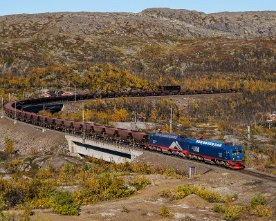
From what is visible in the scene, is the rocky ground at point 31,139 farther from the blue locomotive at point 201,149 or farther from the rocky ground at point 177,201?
the rocky ground at point 177,201

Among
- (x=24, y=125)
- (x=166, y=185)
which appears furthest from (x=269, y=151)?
(x=24, y=125)

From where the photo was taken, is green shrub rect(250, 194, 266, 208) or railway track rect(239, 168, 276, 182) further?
railway track rect(239, 168, 276, 182)

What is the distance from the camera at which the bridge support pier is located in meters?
56.7

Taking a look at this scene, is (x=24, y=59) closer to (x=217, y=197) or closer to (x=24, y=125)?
(x=24, y=125)

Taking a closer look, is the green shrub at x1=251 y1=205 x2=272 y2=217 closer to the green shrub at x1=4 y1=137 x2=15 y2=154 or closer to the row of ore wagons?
the row of ore wagons

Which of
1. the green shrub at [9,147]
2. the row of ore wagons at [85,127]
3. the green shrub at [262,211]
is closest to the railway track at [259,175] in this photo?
the green shrub at [262,211]

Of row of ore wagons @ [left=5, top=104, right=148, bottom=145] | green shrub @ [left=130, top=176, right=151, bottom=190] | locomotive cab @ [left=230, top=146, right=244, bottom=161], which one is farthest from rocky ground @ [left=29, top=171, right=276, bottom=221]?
row of ore wagons @ [left=5, top=104, right=148, bottom=145]

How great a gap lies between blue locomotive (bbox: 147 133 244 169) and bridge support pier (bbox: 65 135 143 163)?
2.92m

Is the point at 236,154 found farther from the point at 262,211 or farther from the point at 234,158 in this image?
the point at 262,211

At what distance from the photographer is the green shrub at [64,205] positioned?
2831 cm

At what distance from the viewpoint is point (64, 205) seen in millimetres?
28672

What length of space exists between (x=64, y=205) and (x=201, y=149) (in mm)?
21573

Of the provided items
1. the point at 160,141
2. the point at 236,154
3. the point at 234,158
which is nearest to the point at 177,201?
the point at 234,158

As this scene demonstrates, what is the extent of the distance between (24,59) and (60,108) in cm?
7189
